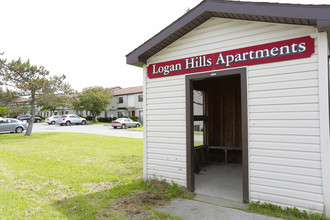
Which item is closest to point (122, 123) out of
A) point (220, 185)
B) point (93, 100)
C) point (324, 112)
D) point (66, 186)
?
point (93, 100)

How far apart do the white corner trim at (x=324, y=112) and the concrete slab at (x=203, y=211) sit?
0.98 metres

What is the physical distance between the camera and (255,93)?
13.4 feet

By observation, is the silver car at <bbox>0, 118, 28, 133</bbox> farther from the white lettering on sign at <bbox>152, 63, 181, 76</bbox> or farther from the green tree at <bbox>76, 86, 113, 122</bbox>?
the white lettering on sign at <bbox>152, 63, 181, 76</bbox>

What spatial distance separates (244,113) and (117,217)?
2.96m

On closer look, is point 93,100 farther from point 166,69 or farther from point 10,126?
point 166,69

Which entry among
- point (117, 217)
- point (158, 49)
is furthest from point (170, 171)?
point (158, 49)

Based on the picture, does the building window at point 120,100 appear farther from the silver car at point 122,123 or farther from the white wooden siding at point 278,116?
the white wooden siding at point 278,116

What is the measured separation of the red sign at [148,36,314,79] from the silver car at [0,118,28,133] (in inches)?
772

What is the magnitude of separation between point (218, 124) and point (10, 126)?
1981cm

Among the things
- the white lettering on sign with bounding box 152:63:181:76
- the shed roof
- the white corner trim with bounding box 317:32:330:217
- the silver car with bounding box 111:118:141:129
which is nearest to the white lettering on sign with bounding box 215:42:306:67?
the white corner trim with bounding box 317:32:330:217

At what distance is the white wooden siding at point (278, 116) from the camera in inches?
139

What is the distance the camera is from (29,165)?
24.0ft

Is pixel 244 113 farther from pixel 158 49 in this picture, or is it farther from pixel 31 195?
pixel 31 195

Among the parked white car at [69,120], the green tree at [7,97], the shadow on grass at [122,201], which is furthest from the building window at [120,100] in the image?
the shadow on grass at [122,201]
